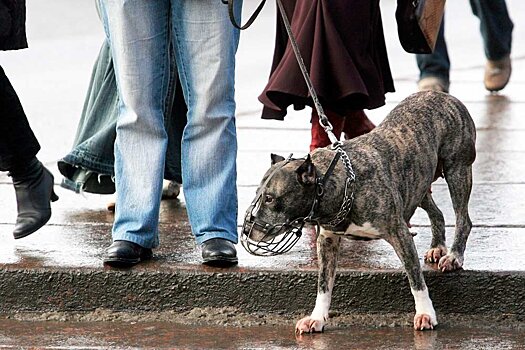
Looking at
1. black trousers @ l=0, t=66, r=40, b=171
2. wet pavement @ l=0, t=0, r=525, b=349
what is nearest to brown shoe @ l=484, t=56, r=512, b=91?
wet pavement @ l=0, t=0, r=525, b=349

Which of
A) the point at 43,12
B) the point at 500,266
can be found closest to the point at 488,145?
the point at 500,266

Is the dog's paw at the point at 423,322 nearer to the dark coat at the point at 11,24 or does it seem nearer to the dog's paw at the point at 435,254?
the dog's paw at the point at 435,254

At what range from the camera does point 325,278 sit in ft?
16.7

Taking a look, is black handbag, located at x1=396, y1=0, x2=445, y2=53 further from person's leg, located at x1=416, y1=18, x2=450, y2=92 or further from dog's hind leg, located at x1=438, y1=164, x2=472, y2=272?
person's leg, located at x1=416, y1=18, x2=450, y2=92

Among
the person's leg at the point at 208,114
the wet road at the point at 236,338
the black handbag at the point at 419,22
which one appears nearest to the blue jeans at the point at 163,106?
the person's leg at the point at 208,114

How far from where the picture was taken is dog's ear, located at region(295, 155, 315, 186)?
4605 millimetres

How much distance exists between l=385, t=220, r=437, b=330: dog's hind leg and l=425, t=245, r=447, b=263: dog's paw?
40 cm

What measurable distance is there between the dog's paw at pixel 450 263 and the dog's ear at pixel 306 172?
3.17 ft

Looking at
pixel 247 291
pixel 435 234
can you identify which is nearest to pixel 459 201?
pixel 435 234

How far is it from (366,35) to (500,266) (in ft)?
4.80

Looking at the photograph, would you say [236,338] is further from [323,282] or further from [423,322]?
[423,322]

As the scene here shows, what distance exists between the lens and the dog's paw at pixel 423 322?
510 centimetres

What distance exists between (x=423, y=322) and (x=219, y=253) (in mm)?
946

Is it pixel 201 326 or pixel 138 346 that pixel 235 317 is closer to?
pixel 201 326
